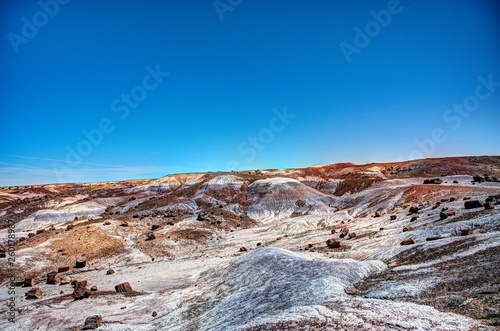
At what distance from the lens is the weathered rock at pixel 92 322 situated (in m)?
23.0

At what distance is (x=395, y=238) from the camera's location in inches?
1481

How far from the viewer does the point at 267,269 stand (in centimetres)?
3039

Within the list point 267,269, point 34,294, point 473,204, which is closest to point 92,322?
point 34,294

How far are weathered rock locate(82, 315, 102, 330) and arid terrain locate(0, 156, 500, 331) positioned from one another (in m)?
0.27

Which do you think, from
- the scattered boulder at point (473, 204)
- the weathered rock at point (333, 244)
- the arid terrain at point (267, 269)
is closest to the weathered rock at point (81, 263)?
the arid terrain at point (267, 269)

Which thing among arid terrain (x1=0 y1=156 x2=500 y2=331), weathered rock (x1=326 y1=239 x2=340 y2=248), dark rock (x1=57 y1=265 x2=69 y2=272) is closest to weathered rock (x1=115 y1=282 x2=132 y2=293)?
arid terrain (x1=0 y1=156 x2=500 y2=331)

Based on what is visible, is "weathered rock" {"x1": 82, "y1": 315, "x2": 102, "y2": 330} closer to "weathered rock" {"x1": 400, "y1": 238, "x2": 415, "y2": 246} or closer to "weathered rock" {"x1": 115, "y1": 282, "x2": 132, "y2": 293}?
"weathered rock" {"x1": 115, "y1": 282, "x2": 132, "y2": 293}

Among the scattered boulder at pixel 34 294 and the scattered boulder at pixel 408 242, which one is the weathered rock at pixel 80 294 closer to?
the scattered boulder at pixel 34 294

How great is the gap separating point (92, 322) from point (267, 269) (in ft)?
50.8

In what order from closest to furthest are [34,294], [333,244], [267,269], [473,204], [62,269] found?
[267,269] < [34,294] < [473,204] < [333,244] < [62,269]

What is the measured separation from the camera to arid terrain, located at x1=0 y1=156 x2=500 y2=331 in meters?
16.0

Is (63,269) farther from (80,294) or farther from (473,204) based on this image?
(473,204)

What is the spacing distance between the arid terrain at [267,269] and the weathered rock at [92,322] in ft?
0.88

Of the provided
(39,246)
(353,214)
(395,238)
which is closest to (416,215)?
(395,238)
